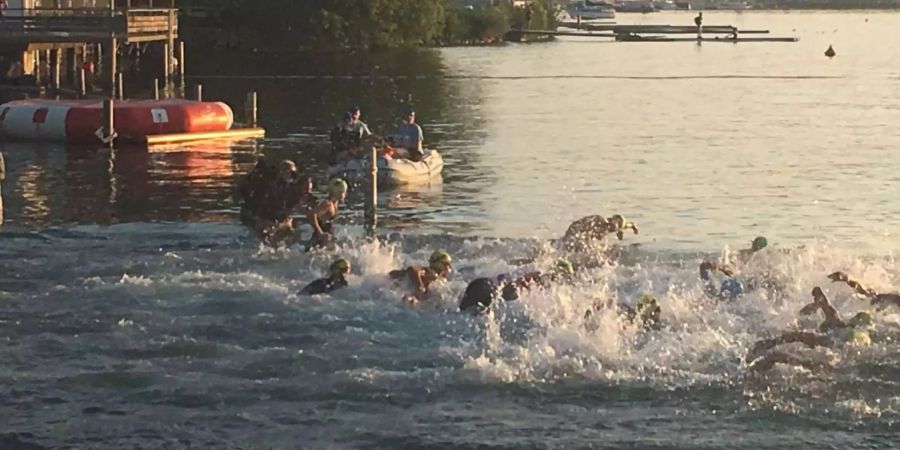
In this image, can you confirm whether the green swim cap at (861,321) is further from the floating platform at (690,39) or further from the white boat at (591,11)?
the white boat at (591,11)

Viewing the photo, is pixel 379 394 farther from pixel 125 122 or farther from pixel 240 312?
pixel 125 122

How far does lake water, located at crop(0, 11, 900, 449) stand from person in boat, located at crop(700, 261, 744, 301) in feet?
0.95

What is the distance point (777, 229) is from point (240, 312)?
1215 centimetres

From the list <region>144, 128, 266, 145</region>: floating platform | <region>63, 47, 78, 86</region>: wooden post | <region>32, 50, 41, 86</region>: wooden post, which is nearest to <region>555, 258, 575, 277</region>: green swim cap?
<region>144, 128, 266, 145</region>: floating platform

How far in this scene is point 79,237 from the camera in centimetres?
2492

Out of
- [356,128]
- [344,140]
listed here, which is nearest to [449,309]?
[344,140]

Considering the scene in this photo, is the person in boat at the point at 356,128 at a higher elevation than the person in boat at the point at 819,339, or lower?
higher

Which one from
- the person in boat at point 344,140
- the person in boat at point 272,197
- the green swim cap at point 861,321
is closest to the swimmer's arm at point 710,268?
the green swim cap at point 861,321

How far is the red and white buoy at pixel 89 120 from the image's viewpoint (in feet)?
129

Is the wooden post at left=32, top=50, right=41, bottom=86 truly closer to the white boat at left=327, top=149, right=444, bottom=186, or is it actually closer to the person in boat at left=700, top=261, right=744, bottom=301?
the white boat at left=327, top=149, right=444, bottom=186

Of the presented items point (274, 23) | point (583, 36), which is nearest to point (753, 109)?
point (274, 23)

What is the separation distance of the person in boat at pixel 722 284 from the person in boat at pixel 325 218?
6.17 m

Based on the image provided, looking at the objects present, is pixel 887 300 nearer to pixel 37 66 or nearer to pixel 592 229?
pixel 592 229

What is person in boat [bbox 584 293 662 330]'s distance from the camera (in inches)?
712
